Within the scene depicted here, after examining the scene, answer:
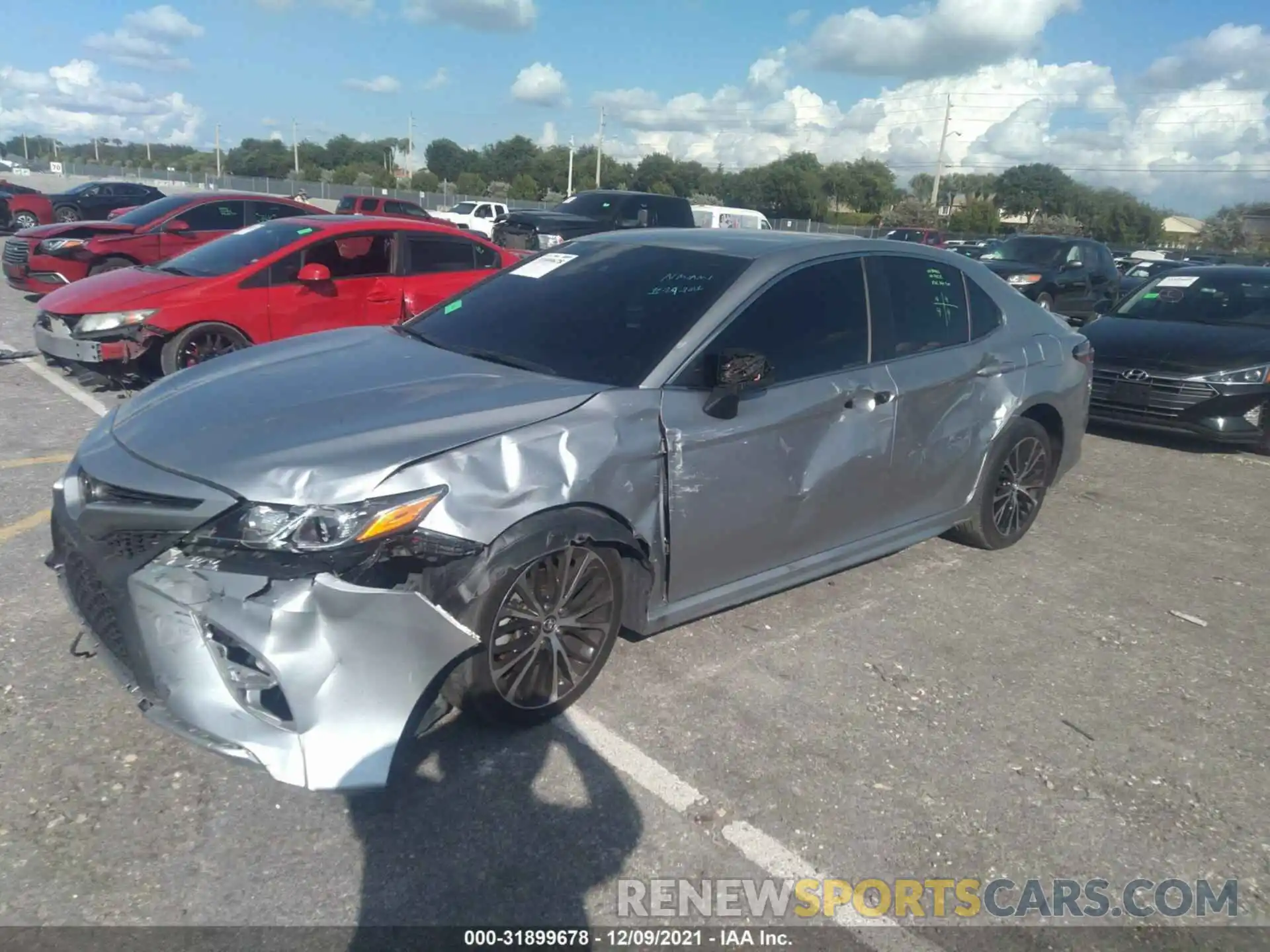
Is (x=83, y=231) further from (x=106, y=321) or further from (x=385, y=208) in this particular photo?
(x=385, y=208)

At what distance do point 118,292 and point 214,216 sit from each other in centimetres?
687

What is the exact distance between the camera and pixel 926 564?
5.18 m

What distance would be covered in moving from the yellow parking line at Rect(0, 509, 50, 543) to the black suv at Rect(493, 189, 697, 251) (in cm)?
1222

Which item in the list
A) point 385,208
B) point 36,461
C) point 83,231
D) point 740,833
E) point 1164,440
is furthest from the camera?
point 385,208

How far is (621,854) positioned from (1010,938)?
3.52 ft

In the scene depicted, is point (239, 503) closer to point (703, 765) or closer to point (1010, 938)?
point (703, 765)

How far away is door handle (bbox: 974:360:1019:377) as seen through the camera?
4848mm

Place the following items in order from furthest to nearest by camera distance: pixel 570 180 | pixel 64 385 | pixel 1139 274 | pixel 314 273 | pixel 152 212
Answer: pixel 570 180 < pixel 1139 274 < pixel 152 212 < pixel 64 385 < pixel 314 273

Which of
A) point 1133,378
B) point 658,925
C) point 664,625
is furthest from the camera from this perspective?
point 1133,378

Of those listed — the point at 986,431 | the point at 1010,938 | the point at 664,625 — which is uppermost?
the point at 986,431

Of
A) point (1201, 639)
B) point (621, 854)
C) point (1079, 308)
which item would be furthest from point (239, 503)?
point (1079, 308)

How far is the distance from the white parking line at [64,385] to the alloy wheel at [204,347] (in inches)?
26.3

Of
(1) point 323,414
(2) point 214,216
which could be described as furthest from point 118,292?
(2) point 214,216

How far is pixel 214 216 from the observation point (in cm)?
1353
